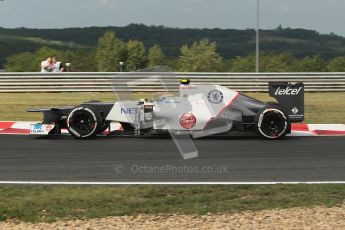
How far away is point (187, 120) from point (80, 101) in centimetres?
713

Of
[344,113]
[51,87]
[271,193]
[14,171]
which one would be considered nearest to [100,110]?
[14,171]

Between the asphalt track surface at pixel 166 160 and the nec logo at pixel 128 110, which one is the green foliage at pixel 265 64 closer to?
the nec logo at pixel 128 110

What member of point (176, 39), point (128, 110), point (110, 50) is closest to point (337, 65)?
point (128, 110)

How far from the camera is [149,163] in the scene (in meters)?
8.13

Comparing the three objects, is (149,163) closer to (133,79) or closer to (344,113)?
(133,79)

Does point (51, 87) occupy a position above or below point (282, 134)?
above

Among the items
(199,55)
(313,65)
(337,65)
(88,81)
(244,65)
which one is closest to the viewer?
(88,81)

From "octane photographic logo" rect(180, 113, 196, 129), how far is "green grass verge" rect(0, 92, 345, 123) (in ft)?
13.7

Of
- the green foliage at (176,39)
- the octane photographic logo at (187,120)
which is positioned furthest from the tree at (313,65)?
the green foliage at (176,39)

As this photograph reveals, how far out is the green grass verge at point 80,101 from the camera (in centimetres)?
1384

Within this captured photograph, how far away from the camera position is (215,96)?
33.2 ft

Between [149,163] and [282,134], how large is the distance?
10.6 ft

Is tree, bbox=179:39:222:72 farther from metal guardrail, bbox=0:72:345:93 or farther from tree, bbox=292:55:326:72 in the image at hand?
metal guardrail, bbox=0:72:345:93

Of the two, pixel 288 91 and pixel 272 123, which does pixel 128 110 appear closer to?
pixel 272 123
